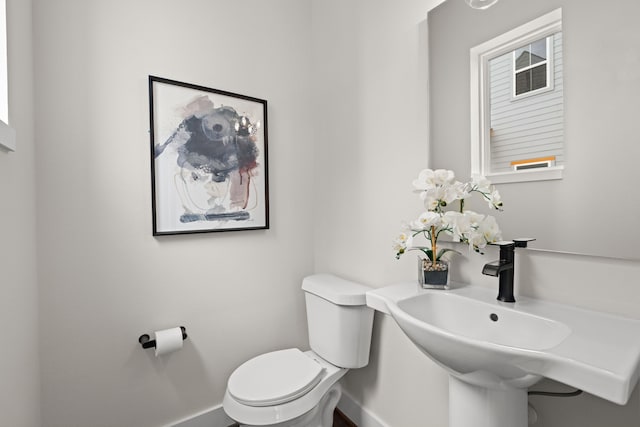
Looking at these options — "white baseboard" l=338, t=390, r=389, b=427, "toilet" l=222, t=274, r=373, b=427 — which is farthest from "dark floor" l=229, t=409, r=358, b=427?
"toilet" l=222, t=274, r=373, b=427

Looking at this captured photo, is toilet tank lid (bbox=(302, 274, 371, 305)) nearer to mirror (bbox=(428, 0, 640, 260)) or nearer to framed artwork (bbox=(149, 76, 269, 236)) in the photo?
framed artwork (bbox=(149, 76, 269, 236))

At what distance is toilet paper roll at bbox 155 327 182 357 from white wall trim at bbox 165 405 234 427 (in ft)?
1.39

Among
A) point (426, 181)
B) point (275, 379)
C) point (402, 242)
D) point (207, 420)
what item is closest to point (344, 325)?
point (275, 379)

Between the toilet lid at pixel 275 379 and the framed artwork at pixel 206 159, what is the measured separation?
68cm

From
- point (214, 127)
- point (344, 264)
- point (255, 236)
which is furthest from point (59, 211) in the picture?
point (344, 264)

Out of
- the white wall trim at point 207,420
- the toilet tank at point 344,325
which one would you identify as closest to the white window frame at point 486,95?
the toilet tank at point 344,325

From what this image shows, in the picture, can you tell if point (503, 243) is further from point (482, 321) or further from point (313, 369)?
point (313, 369)

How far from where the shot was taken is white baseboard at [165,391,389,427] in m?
1.53

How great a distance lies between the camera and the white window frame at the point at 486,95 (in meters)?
1.00

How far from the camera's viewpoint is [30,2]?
1.16m

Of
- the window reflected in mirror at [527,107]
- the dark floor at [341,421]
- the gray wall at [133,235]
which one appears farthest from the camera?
the dark floor at [341,421]

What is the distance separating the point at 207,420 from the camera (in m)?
1.58

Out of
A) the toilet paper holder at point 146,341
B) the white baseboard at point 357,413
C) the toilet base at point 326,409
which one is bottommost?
the white baseboard at point 357,413

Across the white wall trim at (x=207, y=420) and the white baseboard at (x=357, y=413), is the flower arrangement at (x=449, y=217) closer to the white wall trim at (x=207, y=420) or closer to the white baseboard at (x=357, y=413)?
the white baseboard at (x=357, y=413)
